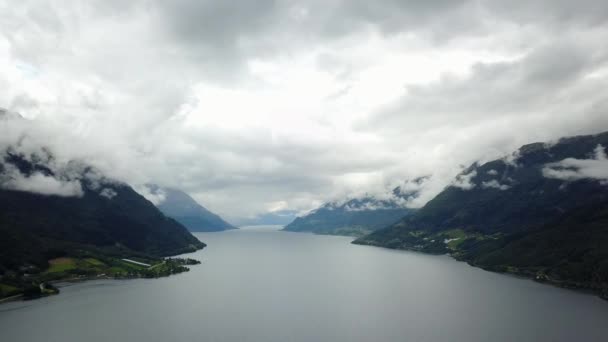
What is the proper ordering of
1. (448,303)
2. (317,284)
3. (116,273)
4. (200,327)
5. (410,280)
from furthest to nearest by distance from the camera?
1. (116,273)
2. (410,280)
3. (317,284)
4. (448,303)
5. (200,327)

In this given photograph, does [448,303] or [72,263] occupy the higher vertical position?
[72,263]

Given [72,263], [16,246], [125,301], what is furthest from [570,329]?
[16,246]

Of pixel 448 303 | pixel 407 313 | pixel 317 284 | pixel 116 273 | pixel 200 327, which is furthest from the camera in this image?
pixel 116 273

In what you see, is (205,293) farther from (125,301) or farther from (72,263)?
(72,263)

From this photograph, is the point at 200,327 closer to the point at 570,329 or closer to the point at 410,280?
the point at 570,329

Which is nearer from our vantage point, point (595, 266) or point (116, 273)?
point (595, 266)

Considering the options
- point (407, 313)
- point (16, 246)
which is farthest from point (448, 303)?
point (16, 246)
